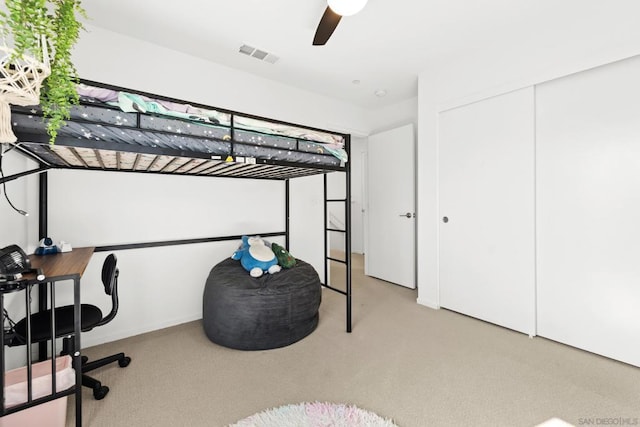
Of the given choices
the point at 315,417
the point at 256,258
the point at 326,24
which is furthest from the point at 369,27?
the point at 315,417

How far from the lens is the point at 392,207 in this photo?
12.5 ft

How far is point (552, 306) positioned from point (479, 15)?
234 centimetres

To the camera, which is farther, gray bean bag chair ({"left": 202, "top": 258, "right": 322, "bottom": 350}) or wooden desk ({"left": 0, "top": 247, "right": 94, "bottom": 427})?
gray bean bag chair ({"left": 202, "top": 258, "right": 322, "bottom": 350})

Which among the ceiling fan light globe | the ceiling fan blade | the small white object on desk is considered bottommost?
the small white object on desk

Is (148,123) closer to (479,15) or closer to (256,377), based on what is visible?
(256,377)

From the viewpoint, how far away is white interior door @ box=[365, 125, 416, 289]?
3.60m

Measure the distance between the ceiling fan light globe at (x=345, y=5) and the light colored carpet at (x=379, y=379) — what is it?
7.36 feet

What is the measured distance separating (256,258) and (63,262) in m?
1.27

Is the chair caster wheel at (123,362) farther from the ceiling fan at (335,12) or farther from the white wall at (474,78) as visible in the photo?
the white wall at (474,78)

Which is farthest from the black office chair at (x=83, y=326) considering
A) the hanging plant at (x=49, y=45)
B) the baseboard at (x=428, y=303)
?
the baseboard at (x=428, y=303)

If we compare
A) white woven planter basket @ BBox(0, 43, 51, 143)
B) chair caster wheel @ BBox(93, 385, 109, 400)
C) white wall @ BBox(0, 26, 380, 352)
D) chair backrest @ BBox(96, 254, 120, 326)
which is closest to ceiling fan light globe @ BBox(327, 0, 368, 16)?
white woven planter basket @ BBox(0, 43, 51, 143)

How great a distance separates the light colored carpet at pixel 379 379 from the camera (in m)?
1.49

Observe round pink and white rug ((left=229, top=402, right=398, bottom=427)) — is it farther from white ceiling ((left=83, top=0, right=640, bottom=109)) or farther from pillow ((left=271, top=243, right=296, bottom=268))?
white ceiling ((left=83, top=0, right=640, bottom=109))

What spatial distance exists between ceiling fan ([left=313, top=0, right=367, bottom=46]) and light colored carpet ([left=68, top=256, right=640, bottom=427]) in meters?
2.24
